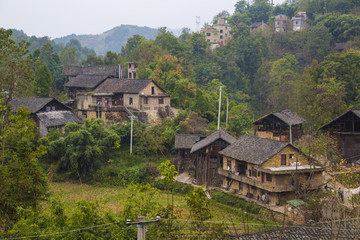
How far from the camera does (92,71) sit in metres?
54.2

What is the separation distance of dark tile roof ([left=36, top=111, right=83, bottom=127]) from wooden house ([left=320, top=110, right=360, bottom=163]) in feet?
78.3

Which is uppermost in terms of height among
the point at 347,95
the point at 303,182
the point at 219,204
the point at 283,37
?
the point at 283,37

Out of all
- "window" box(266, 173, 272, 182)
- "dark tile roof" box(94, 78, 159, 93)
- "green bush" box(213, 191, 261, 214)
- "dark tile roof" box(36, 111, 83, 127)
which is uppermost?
"dark tile roof" box(94, 78, 159, 93)

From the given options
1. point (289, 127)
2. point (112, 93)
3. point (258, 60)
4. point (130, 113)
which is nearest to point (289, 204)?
point (289, 127)

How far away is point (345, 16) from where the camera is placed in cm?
6034

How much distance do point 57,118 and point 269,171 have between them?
21.5m

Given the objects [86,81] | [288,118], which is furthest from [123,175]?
[86,81]

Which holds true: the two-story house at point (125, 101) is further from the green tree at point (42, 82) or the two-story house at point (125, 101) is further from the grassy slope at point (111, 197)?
the grassy slope at point (111, 197)

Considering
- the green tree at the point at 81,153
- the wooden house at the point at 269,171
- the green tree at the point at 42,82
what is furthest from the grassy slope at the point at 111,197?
the green tree at the point at 42,82

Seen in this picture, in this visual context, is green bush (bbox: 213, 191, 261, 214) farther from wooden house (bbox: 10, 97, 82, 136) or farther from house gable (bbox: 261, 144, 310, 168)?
wooden house (bbox: 10, 97, 82, 136)

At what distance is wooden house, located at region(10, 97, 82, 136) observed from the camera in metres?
37.6

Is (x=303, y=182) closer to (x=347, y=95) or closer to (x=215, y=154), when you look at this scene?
(x=215, y=154)

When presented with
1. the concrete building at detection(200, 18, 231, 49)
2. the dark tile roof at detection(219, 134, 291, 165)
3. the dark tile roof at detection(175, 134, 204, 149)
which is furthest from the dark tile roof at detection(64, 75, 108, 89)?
the concrete building at detection(200, 18, 231, 49)

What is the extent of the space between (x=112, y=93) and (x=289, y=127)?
1857 centimetres
